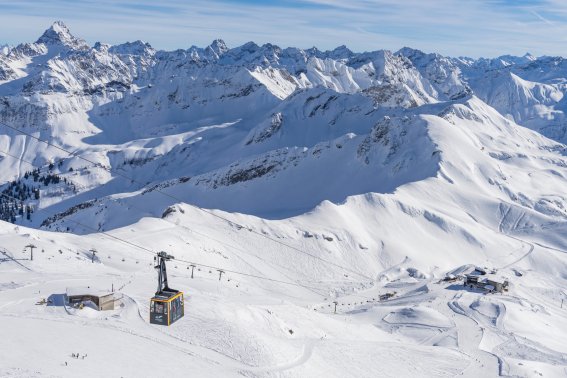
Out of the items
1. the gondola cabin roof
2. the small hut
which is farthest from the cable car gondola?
the small hut

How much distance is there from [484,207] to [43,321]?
10979 cm

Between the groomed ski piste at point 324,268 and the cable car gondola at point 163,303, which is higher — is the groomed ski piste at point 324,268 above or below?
below

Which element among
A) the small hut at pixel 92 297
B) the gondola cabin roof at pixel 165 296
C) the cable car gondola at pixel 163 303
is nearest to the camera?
the gondola cabin roof at pixel 165 296

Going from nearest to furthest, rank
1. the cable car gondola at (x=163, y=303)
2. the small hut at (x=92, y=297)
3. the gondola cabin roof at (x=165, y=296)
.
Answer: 1. the gondola cabin roof at (x=165, y=296)
2. the cable car gondola at (x=163, y=303)
3. the small hut at (x=92, y=297)

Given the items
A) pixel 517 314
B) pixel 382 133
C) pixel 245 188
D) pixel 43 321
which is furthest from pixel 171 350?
pixel 382 133

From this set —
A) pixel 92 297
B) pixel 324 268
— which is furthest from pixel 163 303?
pixel 324 268

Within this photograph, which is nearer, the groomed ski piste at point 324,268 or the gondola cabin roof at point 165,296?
the gondola cabin roof at point 165,296

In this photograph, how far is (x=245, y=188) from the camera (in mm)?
152000

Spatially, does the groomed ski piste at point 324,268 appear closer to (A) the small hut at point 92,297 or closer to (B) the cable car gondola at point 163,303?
(A) the small hut at point 92,297

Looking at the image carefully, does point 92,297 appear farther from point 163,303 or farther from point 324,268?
point 324,268

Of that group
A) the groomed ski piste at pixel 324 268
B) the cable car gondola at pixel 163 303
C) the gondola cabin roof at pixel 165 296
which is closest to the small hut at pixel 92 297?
the groomed ski piste at pixel 324 268

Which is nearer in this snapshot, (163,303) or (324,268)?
(163,303)

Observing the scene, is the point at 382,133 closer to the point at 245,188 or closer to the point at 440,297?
the point at 245,188

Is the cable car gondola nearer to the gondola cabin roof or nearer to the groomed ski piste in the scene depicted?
the gondola cabin roof
